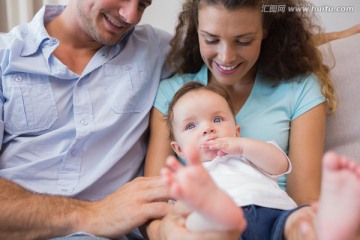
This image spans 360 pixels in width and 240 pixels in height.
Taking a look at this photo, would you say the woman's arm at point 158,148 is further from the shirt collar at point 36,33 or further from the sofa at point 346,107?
the sofa at point 346,107

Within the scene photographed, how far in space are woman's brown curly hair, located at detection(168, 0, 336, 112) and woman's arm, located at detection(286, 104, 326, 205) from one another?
0.12m

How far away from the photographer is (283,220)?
0.90 metres

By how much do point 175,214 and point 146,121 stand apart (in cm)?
54

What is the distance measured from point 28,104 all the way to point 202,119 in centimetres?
55

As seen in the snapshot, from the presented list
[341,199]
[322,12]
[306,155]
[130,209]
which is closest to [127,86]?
[130,209]

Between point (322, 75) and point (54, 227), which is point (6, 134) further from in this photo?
point (322, 75)

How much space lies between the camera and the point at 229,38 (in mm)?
1188

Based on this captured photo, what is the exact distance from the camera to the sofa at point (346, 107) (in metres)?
1.37

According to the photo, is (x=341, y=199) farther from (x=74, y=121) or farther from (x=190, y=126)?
(x=74, y=121)

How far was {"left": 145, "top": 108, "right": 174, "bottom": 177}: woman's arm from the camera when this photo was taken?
1309 mm

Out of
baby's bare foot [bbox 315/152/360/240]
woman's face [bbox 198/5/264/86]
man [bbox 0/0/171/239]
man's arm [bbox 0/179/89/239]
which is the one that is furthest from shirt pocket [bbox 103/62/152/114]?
baby's bare foot [bbox 315/152/360/240]

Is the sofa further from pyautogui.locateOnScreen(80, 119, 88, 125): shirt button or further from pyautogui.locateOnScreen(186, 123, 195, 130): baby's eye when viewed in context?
pyautogui.locateOnScreen(80, 119, 88, 125): shirt button

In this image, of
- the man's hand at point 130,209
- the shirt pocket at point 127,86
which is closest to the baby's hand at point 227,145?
the man's hand at point 130,209

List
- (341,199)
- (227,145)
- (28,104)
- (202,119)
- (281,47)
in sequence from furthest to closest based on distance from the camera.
→ (281,47) < (28,104) < (202,119) < (227,145) < (341,199)
